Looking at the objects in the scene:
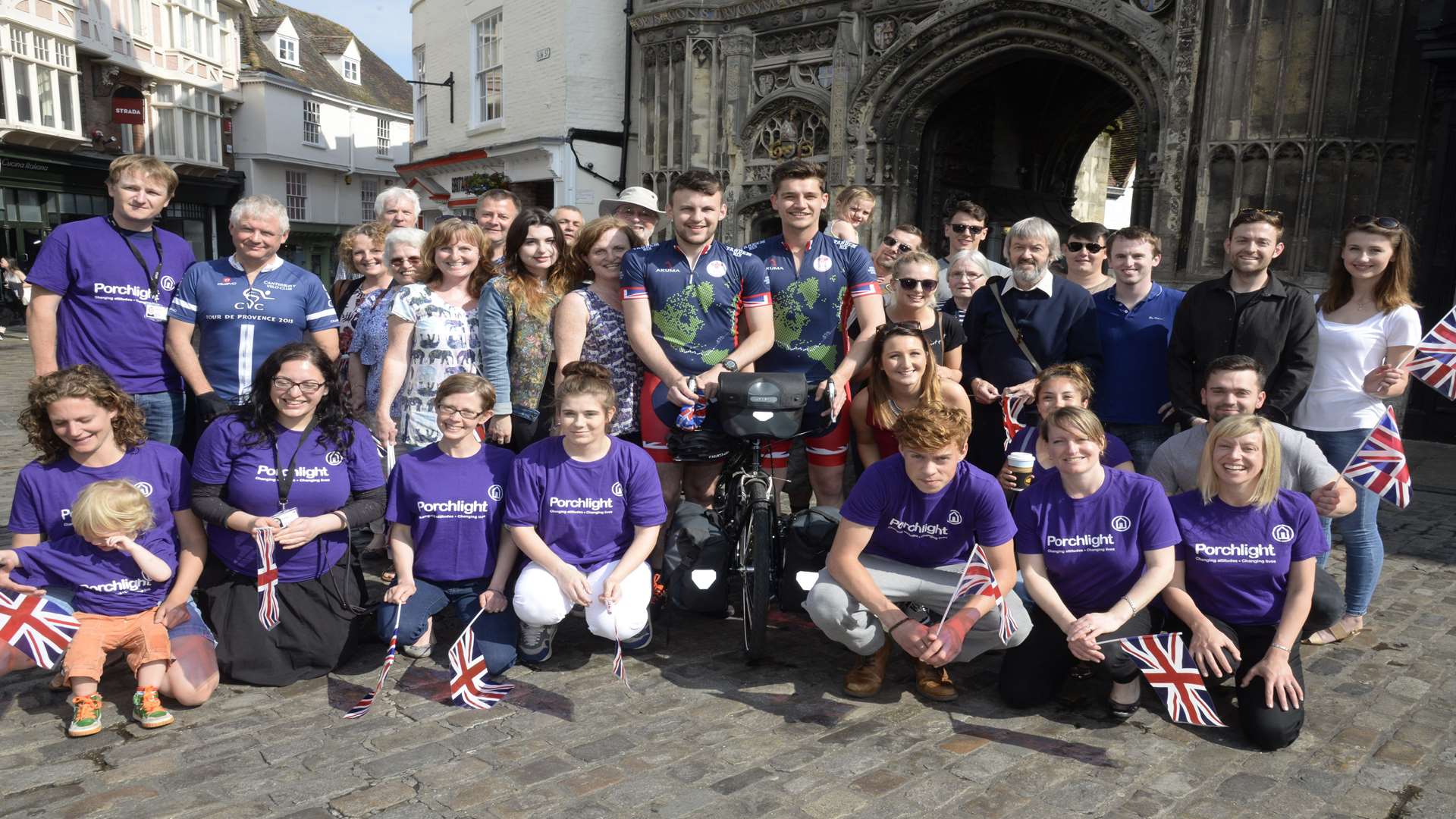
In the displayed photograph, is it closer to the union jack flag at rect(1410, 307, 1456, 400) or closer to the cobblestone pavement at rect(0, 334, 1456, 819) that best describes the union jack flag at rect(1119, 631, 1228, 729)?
the cobblestone pavement at rect(0, 334, 1456, 819)

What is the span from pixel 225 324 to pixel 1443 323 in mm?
5431

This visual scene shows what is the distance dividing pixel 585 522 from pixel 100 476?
181cm

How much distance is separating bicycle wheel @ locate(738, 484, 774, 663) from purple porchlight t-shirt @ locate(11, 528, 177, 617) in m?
2.27

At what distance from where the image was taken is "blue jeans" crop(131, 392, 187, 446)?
15.0ft


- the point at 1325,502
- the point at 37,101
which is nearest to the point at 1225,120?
the point at 1325,502

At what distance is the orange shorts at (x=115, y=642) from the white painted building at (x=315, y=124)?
29.6 meters

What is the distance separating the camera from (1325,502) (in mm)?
3953

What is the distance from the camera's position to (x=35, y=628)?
11.1ft

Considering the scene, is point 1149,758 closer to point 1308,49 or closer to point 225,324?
point 225,324

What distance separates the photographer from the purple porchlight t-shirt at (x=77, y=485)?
11.8 feet

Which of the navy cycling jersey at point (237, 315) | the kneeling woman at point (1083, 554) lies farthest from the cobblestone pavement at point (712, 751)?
the navy cycling jersey at point (237, 315)

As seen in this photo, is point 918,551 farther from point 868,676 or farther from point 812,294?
point 812,294

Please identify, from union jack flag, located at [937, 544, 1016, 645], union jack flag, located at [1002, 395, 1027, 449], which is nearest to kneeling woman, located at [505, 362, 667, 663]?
union jack flag, located at [937, 544, 1016, 645]

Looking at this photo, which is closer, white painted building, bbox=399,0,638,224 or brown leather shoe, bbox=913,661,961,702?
brown leather shoe, bbox=913,661,961,702
